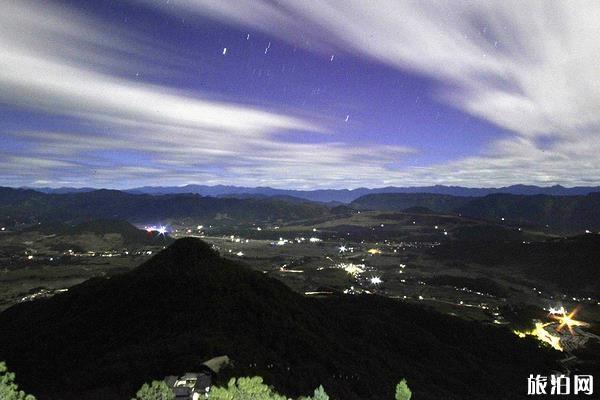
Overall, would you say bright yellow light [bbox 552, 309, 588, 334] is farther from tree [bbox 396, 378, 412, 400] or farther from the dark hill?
tree [bbox 396, 378, 412, 400]

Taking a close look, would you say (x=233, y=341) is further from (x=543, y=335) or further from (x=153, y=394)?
(x=543, y=335)

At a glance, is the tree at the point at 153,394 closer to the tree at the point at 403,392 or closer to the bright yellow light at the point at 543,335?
the tree at the point at 403,392

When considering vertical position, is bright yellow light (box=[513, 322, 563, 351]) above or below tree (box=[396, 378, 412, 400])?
below

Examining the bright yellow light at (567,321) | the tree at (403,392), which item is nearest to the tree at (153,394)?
the tree at (403,392)

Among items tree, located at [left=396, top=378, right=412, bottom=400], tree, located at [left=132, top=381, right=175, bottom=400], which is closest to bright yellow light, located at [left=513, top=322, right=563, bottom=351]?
tree, located at [left=396, top=378, right=412, bottom=400]

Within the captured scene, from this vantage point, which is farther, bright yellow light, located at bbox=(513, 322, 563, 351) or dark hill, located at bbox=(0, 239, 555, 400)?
bright yellow light, located at bbox=(513, 322, 563, 351)

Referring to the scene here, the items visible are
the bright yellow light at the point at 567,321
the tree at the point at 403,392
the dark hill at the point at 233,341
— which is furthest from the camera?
the bright yellow light at the point at 567,321

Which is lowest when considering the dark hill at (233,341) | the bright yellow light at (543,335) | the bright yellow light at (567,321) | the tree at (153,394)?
the bright yellow light at (567,321)

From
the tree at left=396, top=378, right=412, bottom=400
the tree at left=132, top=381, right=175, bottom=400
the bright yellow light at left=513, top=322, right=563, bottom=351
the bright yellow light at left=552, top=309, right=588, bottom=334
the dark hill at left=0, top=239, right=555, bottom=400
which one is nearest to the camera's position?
the tree at left=132, top=381, right=175, bottom=400

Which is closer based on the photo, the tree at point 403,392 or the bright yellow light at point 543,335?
the tree at point 403,392

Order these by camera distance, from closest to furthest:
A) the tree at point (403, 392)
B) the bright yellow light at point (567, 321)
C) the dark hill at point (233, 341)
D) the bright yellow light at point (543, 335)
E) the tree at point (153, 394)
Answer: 1. the tree at point (153, 394)
2. the tree at point (403, 392)
3. the dark hill at point (233, 341)
4. the bright yellow light at point (543, 335)
5. the bright yellow light at point (567, 321)
